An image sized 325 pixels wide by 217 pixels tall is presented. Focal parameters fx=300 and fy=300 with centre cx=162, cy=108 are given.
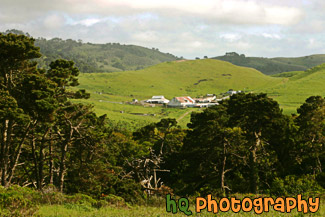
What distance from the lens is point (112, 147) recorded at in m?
32.1

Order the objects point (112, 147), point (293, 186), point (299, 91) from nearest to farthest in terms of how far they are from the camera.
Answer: point (293, 186), point (112, 147), point (299, 91)

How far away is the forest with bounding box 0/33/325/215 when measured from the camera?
19.5 m

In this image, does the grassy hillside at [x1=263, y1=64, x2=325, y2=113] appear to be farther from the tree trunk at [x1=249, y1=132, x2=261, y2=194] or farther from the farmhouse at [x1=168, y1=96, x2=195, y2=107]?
the tree trunk at [x1=249, y1=132, x2=261, y2=194]

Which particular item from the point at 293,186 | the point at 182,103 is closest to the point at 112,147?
the point at 293,186

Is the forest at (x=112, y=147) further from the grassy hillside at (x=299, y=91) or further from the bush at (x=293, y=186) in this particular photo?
the grassy hillside at (x=299, y=91)

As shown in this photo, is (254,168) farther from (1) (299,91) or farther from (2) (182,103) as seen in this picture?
(1) (299,91)

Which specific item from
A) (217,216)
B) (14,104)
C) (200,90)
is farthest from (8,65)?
(200,90)

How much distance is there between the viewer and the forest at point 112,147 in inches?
769

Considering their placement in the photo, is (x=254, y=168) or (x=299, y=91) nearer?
(x=254, y=168)

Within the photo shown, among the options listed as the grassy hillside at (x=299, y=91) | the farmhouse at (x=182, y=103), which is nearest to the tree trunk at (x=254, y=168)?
the grassy hillside at (x=299, y=91)

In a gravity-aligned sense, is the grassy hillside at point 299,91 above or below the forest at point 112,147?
above

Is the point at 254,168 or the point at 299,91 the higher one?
the point at 299,91

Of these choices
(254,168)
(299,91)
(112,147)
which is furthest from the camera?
(299,91)

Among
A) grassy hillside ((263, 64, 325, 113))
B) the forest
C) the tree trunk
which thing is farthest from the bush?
grassy hillside ((263, 64, 325, 113))
